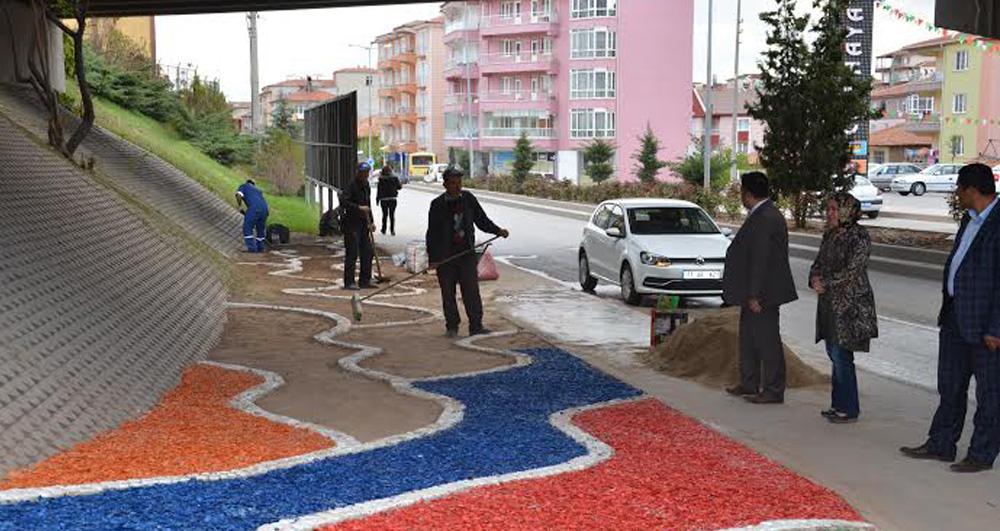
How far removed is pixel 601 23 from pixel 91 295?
238 feet

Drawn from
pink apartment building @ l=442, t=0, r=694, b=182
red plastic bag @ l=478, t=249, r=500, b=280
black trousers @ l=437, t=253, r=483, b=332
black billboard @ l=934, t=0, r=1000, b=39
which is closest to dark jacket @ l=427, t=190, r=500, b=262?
black trousers @ l=437, t=253, r=483, b=332

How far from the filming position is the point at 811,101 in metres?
26.0

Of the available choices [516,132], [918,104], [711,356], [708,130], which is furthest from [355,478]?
[918,104]

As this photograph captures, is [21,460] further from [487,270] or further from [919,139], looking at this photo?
[919,139]

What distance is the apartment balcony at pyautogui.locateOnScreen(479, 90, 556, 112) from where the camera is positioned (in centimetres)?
8388

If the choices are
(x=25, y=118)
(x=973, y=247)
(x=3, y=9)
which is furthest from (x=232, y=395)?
(x=3, y=9)

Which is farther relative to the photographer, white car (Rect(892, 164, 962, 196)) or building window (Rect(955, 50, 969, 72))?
building window (Rect(955, 50, 969, 72))

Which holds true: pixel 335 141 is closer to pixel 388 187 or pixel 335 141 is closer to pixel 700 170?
pixel 388 187

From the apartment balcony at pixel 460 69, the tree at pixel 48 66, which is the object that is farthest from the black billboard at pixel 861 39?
the apartment balcony at pixel 460 69

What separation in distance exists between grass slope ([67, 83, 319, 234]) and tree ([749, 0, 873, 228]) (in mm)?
11685

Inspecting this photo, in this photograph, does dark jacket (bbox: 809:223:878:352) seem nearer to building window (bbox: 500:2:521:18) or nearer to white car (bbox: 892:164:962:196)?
white car (bbox: 892:164:962:196)

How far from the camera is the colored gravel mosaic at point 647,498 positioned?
5660mm

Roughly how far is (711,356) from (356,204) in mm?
8388

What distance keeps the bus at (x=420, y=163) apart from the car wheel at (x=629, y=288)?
257 ft
